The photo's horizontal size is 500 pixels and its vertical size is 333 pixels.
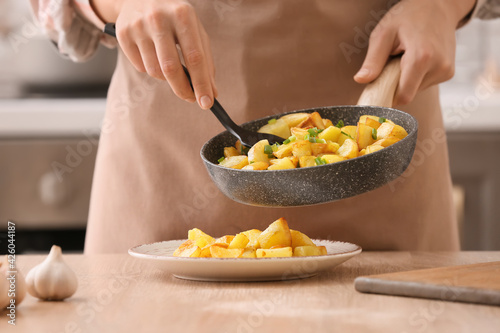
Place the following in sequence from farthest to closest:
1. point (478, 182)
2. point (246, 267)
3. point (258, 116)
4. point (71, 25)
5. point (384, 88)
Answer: point (478, 182) → point (71, 25) → point (258, 116) → point (384, 88) → point (246, 267)

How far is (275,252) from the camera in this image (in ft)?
2.76

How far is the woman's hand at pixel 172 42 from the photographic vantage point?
957 millimetres

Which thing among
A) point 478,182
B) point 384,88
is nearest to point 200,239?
point 384,88

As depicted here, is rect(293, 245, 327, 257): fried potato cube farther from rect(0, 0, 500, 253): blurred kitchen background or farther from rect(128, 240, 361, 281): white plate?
rect(0, 0, 500, 253): blurred kitchen background

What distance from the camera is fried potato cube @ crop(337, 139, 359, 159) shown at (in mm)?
851

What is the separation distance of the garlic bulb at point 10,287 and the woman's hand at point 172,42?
0.36 metres

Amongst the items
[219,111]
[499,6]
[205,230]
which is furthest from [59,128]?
[499,6]

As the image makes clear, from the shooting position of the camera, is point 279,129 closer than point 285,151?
No

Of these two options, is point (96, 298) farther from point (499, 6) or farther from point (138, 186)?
point (499, 6)

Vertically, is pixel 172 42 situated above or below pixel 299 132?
above

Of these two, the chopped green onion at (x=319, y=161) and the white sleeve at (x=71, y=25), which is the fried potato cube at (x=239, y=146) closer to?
the chopped green onion at (x=319, y=161)

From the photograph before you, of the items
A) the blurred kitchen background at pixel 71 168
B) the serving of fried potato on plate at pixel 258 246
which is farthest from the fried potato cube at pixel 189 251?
the blurred kitchen background at pixel 71 168

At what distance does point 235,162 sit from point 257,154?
0.04 meters

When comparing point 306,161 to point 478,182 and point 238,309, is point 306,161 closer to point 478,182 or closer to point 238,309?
point 238,309
